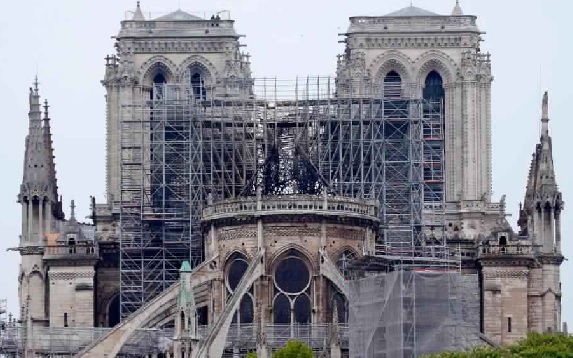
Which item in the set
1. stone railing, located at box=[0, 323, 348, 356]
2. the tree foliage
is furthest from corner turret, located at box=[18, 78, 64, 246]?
the tree foliage

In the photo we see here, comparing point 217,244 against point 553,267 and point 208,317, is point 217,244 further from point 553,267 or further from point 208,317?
point 553,267

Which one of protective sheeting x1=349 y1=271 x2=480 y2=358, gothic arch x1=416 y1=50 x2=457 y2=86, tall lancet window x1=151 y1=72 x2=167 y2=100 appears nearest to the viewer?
protective sheeting x1=349 y1=271 x2=480 y2=358

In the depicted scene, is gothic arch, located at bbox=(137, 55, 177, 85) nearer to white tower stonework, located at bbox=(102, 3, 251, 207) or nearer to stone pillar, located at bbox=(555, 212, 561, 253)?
white tower stonework, located at bbox=(102, 3, 251, 207)

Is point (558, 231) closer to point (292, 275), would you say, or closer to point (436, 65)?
point (436, 65)

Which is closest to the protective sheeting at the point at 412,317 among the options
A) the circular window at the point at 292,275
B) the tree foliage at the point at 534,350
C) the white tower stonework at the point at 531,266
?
the tree foliage at the point at 534,350

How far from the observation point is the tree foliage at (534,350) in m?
118

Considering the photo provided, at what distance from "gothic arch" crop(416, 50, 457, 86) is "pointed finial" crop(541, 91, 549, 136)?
4733mm

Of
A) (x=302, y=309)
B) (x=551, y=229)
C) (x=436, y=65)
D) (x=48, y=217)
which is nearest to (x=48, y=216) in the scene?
(x=48, y=217)

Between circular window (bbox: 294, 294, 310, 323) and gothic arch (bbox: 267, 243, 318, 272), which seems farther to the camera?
circular window (bbox: 294, 294, 310, 323)

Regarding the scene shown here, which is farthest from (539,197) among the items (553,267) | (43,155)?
(43,155)

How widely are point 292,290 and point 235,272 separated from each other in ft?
8.97

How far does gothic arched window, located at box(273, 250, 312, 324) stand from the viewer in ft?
447

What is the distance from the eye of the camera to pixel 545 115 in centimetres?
15400

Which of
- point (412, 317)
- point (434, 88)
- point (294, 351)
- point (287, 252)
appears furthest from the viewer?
point (434, 88)
